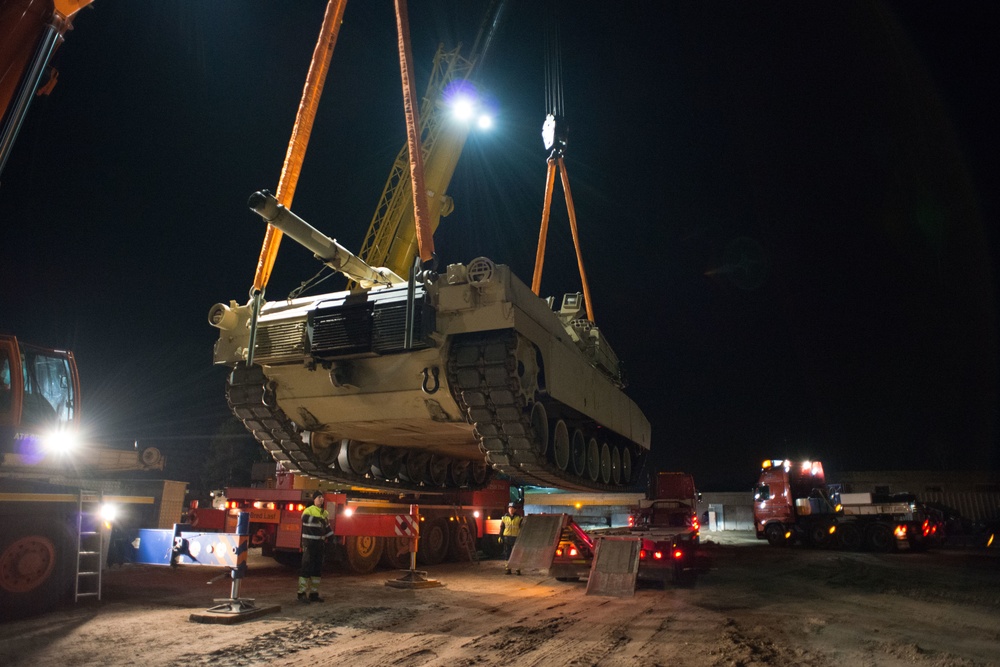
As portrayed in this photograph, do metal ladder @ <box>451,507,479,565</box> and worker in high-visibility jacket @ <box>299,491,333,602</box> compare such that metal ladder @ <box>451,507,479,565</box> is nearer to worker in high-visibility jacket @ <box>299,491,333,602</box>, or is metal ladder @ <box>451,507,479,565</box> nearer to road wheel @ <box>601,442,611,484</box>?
road wheel @ <box>601,442,611,484</box>

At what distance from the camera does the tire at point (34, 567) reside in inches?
255

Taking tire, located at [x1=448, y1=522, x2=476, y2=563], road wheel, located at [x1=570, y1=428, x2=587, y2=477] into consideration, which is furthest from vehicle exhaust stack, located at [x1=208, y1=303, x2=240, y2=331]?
tire, located at [x1=448, y1=522, x2=476, y2=563]

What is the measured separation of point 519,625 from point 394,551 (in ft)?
18.1

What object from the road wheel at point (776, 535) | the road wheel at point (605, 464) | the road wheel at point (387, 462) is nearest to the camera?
the road wheel at point (387, 462)

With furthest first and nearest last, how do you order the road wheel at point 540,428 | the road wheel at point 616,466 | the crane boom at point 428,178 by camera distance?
the crane boom at point 428,178, the road wheel at point 616,466, the road wheel at point 540,428

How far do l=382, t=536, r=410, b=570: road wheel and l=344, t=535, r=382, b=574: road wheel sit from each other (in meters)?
0.24

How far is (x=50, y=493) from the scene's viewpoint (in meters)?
6.85

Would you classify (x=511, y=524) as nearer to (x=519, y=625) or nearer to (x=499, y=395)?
(x=519, y=625)

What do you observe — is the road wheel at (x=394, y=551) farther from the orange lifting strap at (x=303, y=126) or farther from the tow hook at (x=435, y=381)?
the tow hook at (x=435, y=381)

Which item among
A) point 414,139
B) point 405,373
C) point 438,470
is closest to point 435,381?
point 405,373

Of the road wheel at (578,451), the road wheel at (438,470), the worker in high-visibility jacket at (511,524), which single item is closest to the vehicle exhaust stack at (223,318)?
the road wheel at (438,470)

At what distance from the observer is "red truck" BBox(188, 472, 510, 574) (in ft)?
33.4

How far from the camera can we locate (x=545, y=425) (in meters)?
7.62

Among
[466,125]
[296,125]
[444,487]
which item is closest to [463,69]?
[466,125]
